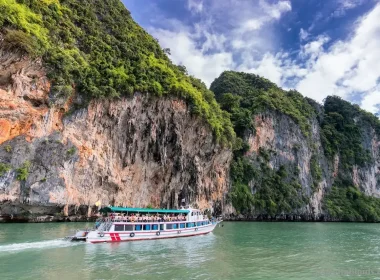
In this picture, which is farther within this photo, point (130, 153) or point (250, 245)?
point (130, 153)

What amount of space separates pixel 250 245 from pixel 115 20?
3711cm

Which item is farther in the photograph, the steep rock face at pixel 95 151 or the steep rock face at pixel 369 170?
the steep rock face at pixel 369 170

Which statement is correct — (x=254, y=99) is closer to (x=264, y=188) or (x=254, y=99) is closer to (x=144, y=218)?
(x=264, y=188)

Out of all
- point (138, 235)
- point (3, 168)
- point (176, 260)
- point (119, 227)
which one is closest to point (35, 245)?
point (119, 227)

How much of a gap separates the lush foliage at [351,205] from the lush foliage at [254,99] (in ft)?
52.2

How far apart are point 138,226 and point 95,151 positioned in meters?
13.0

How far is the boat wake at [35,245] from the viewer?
57.6ft

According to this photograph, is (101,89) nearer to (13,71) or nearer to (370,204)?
(13,71)

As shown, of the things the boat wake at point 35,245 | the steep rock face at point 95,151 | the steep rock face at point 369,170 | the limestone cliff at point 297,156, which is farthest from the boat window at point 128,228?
the steep rock face at point 369,170

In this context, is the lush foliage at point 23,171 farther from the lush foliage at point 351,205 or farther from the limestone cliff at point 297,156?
the lush foliage at point 351,205

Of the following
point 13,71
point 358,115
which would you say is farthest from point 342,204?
point 13,71

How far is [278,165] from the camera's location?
6469 cm

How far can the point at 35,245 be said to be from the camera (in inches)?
741

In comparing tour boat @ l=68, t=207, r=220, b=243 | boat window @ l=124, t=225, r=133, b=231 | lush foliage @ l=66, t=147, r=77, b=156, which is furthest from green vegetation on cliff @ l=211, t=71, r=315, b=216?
boat window @ l=124, t=225, r=133, b=231
